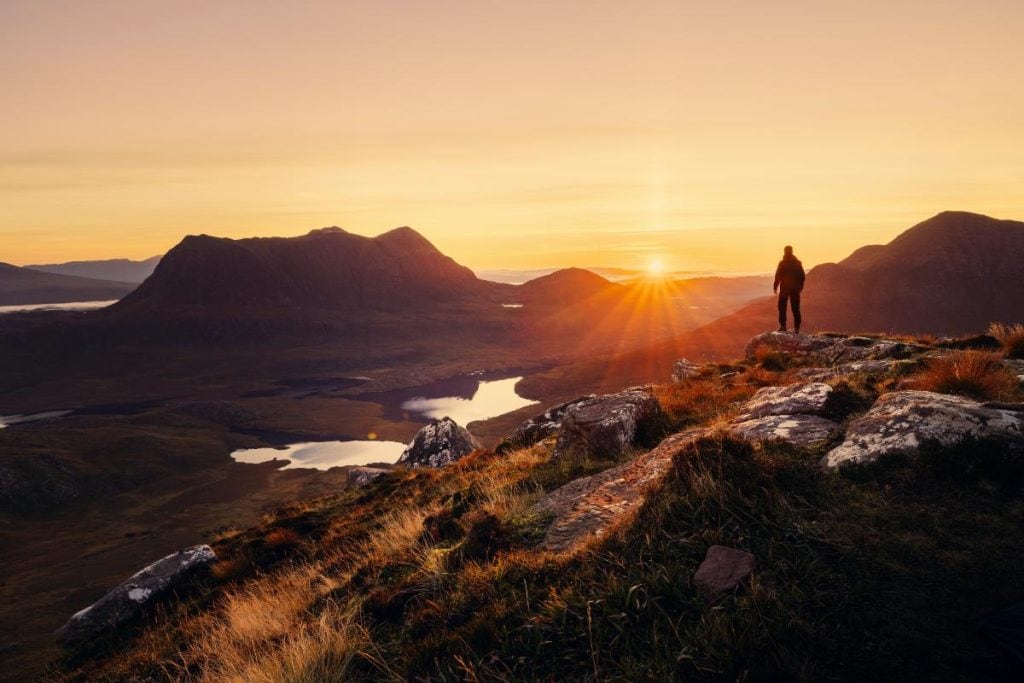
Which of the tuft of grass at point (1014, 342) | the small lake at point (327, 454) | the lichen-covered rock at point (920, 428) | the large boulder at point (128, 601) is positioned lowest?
the small lake at point (327, 454)

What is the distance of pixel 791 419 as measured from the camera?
817cm

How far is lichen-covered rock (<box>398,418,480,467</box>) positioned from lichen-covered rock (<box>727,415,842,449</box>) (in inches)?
Answer: 1063

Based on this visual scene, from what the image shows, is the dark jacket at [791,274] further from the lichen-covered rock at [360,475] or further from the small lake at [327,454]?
the small lake at [327,454]

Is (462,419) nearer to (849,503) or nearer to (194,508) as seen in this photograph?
(194,508)

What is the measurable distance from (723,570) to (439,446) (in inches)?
1267

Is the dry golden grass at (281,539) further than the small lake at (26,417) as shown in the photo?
A: No

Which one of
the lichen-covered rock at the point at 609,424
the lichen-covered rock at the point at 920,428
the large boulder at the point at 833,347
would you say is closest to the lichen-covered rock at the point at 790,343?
the large boulder at the point at 833,347

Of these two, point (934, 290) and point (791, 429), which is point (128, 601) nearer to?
point (791, 429)

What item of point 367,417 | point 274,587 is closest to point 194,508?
point 367,417

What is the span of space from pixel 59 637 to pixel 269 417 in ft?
586

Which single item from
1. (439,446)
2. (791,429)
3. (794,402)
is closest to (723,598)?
(791,429)

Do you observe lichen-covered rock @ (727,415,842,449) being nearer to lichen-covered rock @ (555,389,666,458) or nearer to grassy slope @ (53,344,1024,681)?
grassy slope @ (53,344,1024,681)

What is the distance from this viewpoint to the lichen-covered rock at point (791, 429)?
731 cm

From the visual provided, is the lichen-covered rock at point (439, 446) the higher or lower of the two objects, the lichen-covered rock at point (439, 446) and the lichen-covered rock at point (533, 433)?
the lower
